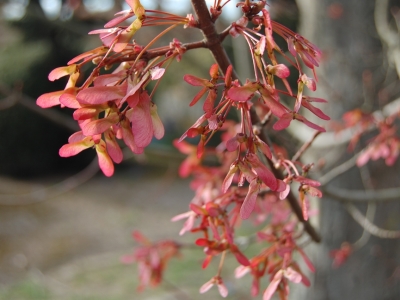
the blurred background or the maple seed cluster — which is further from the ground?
the maple seed cluster

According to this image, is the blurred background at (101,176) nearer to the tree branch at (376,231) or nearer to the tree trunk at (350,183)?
the tree trunk at (350,183)

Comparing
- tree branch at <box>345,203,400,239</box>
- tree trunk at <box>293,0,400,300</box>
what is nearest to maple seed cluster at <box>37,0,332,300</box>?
tree branch at <box>345,203,400,239</box>

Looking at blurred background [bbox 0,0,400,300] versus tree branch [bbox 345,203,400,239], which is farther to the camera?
blurred background [bbox 0,0,400,300]

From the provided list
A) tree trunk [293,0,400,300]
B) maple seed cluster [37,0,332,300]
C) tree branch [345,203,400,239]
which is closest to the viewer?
maple seed cluster [37,0,332,300]

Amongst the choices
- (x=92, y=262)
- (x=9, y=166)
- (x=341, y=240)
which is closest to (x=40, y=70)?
(x=9, y=166)

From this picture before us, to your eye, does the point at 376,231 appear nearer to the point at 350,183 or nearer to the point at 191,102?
the point at 350,183

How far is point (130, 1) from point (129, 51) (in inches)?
3.0

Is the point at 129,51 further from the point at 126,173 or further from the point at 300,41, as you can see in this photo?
the point at 126,173

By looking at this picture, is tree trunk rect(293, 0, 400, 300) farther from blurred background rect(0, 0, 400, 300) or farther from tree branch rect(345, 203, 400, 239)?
tree branch rect(345, 203, 400, 239)

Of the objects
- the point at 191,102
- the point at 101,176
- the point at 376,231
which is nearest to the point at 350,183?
the point at 376,231

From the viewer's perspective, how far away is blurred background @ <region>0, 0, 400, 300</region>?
2461 millimetres

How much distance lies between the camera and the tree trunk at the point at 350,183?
242 cm

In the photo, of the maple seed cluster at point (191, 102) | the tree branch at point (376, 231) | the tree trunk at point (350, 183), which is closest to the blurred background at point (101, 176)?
the tree trunk at point (350, 183)

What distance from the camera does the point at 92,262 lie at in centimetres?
521
